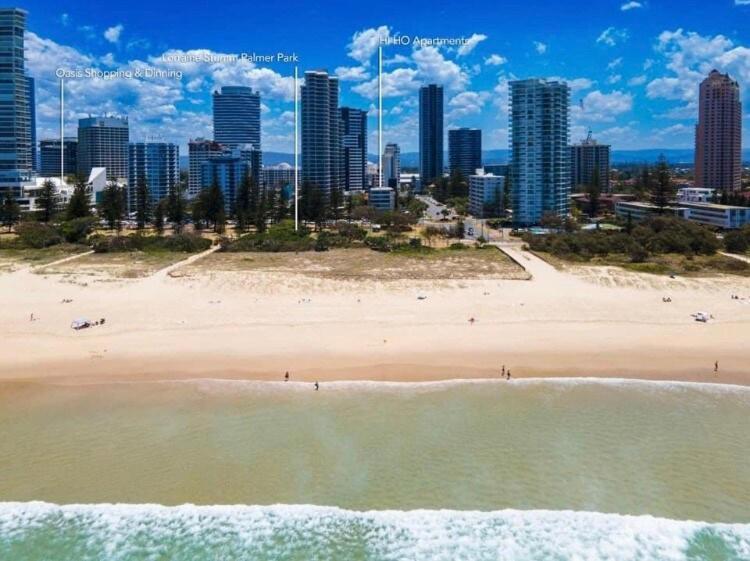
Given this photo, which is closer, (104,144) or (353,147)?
(104,144)

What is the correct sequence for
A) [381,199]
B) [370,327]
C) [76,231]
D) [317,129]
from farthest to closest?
[317,129]
[381,199]
[76,231]
[370,327]

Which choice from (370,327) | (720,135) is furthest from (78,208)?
(720,135)

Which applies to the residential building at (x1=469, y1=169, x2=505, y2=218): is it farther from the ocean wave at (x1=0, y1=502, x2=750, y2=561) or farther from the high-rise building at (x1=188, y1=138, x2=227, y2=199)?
the ocean wave at (x1=0, y1=502, x2=750, y2=561)

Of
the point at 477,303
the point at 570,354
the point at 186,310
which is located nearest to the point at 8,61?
the point at 186,310

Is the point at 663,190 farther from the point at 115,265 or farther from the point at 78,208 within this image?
the point at 78,208

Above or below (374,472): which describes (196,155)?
above

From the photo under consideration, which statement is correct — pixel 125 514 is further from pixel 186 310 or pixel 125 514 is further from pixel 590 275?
pixel 590 275

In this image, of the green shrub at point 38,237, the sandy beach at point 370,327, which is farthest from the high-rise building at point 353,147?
the sandy beach at point 370,327
